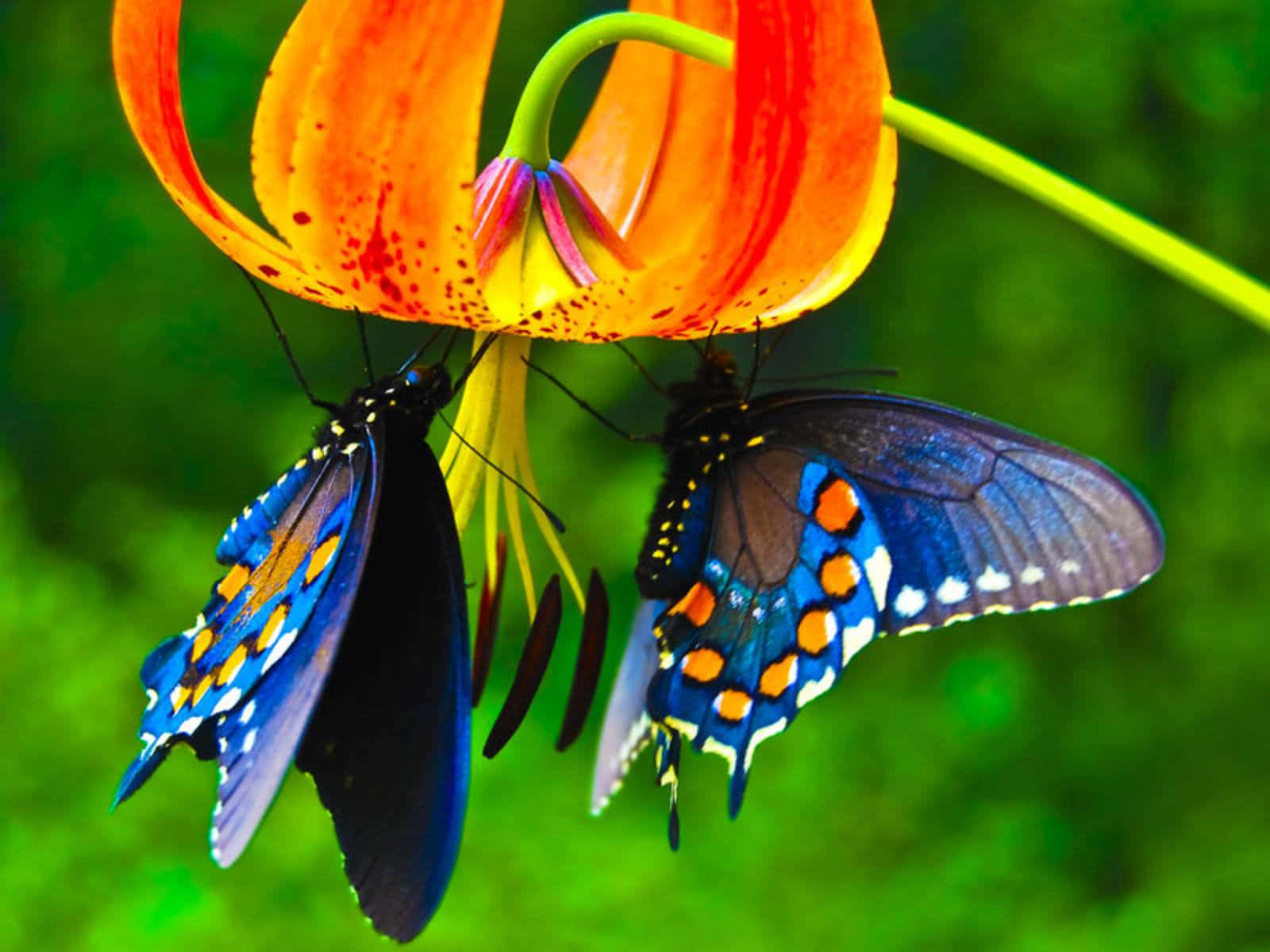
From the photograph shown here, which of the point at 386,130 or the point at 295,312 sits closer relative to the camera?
the point at 386,130

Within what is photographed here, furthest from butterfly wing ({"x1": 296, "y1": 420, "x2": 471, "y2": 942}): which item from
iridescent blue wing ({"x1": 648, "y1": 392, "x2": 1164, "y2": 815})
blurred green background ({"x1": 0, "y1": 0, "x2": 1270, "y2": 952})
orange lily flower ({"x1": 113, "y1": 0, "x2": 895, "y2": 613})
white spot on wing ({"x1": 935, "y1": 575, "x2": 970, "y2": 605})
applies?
blurred green background ({"x1": 0, "y1": 0, "x2": 1270, "y2": 952})

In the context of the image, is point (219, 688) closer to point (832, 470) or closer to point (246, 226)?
point (246, 226)

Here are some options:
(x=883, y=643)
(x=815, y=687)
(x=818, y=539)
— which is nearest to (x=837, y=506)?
(x=818, y=539)

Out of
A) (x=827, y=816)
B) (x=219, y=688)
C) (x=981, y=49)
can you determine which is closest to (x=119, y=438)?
(x=827, y=816)

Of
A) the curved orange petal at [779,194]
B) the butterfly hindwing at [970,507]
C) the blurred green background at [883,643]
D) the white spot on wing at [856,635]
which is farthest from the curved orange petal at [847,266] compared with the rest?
the blurred green background at [883,643]

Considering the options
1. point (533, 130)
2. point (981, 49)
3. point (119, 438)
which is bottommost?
point (533, 130)

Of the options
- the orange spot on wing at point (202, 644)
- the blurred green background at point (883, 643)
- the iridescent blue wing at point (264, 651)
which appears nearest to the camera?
the iridescent blue wing at point (264, 651)

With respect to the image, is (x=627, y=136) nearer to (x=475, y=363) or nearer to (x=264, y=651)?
(x=475, y=363)

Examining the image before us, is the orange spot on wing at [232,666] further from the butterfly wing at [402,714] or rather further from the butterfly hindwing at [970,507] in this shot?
the butterfly hindwing at [970,507]

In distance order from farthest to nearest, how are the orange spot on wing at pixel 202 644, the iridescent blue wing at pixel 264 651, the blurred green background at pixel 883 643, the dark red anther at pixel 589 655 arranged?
1. the blurred green background at pixel 883 643
2. the dark red anther at pixel 589 655
3. the orange spot on wing at pixel 202 644
4. the iridescent blue wing at pixel 264 651
